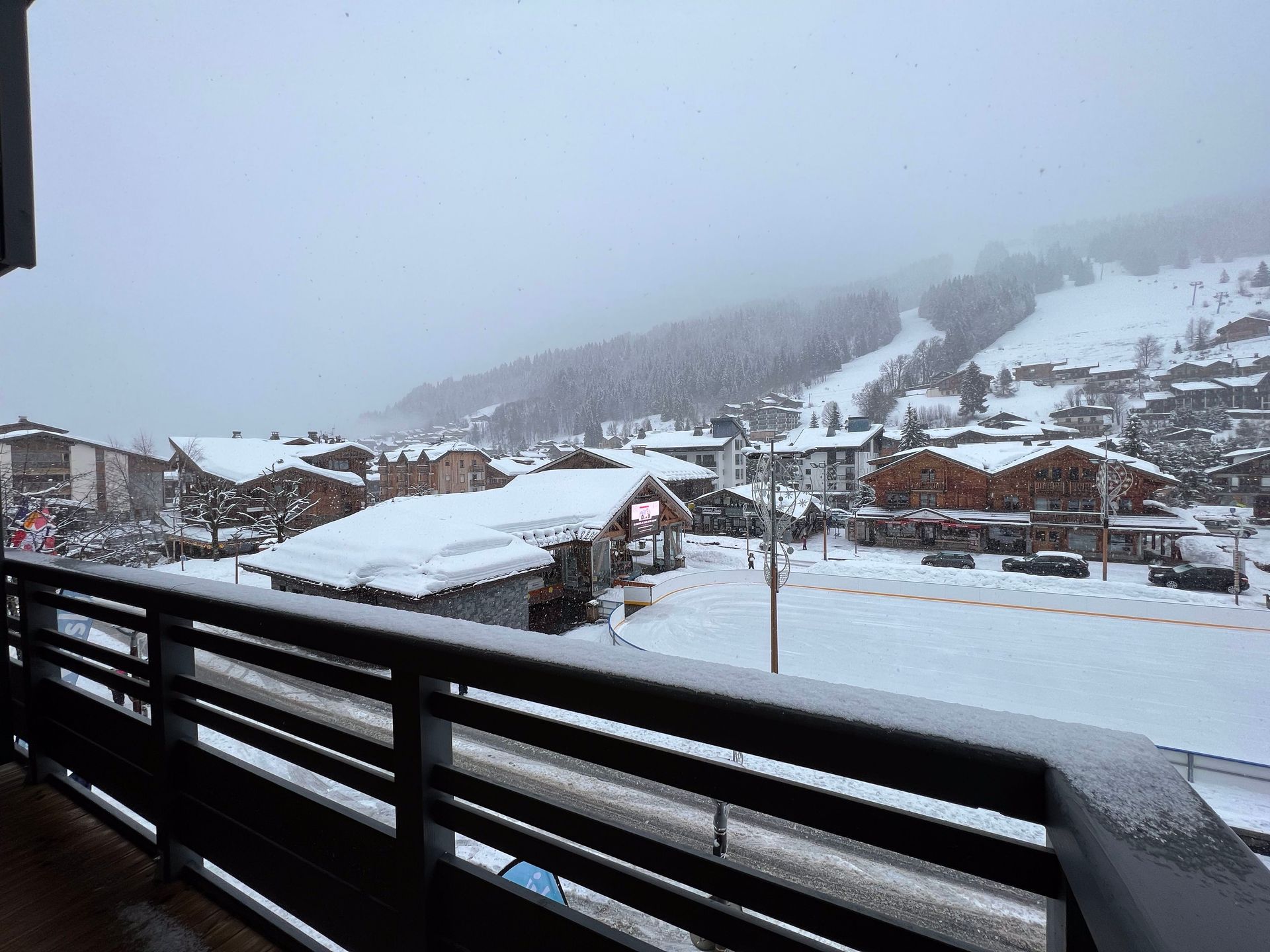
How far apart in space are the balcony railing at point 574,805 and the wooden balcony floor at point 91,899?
63 millimetres

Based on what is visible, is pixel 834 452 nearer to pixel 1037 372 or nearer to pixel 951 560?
→ pixel 951 560

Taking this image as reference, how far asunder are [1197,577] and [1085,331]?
829 centimetres

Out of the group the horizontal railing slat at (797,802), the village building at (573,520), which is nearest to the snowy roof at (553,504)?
the village building at (573,520)

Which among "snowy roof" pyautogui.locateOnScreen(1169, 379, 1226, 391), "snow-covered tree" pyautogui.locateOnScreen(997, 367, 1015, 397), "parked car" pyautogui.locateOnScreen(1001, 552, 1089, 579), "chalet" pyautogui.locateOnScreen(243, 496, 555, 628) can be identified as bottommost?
"parked car" pyautogui.locateOnScreen(1001, 552, 1089, 579)

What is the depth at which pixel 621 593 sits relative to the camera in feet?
40.8

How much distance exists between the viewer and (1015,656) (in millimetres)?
9117

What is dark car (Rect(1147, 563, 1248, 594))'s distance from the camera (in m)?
8.28

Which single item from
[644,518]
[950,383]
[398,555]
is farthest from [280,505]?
[950,383]

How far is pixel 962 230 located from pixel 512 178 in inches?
772

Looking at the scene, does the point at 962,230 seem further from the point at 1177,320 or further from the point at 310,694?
the point at 310,694

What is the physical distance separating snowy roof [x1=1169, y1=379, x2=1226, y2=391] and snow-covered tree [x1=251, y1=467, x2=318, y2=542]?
465 inches

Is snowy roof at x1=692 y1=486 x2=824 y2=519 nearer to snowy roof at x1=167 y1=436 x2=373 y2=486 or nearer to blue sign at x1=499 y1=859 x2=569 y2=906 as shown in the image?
snowy roof at x1=167 y1=436 x2=373 y2=486

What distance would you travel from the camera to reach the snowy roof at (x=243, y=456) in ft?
12.9

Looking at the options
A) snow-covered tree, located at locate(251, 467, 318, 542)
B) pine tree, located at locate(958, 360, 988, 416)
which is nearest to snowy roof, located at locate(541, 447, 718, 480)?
pine tree, located at locate(958, 360, 988, 416)
